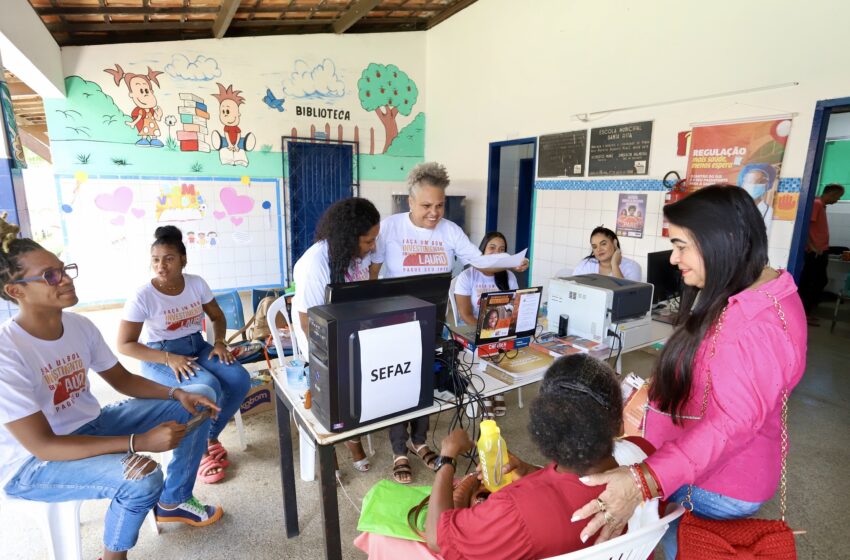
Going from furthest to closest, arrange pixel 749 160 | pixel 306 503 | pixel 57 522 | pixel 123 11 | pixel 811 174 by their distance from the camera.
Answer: pixel 123 11 < pixel 749 160 < pixel 811 174 < pixel 306 503 < pixel 57 522

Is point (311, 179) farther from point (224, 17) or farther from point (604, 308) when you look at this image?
point (604, 308)

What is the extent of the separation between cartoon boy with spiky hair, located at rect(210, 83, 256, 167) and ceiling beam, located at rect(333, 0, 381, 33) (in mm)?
1521

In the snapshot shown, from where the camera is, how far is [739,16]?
321cm

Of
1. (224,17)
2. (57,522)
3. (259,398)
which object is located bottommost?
(259,398)

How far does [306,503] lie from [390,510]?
1.12 metres

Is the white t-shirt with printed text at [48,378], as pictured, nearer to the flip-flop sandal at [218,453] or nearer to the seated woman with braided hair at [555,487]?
the flip-flop sandal at [218,453]

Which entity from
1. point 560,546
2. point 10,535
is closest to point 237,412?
point 10,535

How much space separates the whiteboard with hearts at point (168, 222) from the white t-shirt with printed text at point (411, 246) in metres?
3.85

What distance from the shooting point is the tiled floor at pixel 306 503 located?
191cm

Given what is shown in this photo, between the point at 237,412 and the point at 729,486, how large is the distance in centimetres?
241

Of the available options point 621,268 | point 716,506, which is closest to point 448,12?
point 621,268

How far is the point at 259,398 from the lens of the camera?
9.79ft

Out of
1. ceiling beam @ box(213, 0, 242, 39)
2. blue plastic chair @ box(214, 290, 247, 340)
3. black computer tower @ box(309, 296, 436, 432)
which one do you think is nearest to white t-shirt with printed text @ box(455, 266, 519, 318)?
black computer tower @ box(309, 296, 436, 432)

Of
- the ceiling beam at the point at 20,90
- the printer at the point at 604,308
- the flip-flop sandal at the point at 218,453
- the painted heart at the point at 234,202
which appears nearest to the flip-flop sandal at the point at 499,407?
the printer at the point at 604,308
